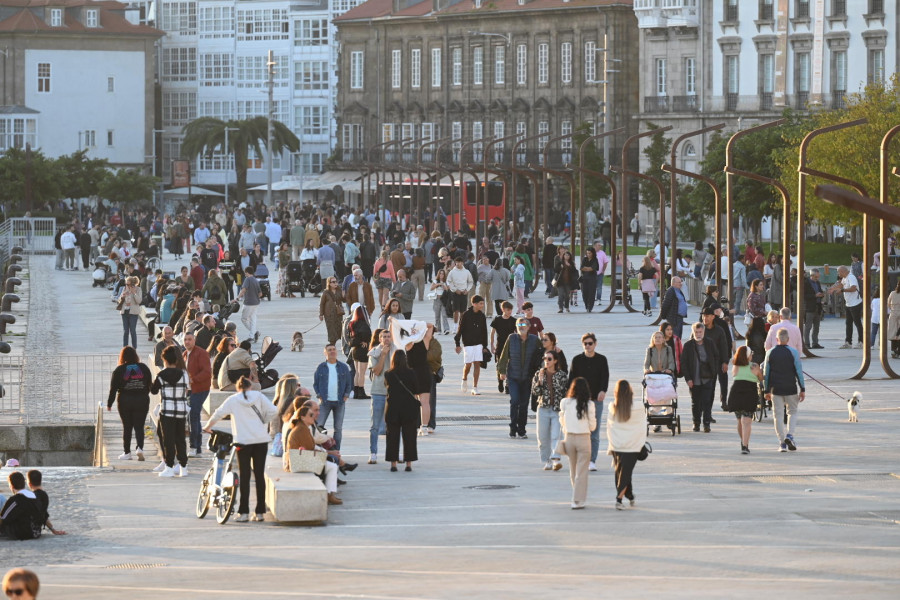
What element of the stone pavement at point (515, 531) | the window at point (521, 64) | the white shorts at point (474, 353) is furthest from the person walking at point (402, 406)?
the window at point (521, 64)

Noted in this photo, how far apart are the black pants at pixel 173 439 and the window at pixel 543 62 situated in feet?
278

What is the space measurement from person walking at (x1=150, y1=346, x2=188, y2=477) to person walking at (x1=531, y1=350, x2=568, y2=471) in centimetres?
352

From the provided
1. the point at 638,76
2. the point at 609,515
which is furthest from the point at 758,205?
the point at 609,515

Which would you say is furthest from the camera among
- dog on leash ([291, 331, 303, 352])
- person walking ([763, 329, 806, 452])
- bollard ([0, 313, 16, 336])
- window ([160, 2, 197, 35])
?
window ([160, 2, 197, 35])

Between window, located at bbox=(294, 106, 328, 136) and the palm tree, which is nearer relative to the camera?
the palm tree

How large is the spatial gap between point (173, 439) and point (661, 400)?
5.51 meters

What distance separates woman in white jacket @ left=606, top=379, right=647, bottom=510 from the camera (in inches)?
672

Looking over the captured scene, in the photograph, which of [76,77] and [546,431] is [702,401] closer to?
[546,431]

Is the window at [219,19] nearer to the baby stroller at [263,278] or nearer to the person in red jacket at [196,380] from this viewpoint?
the baby stroller at [263,278]

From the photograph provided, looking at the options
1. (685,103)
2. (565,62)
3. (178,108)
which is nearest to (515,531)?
(685,103)

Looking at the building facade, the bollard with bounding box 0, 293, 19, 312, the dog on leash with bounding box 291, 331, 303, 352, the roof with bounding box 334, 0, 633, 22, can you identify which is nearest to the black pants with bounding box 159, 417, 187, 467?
the dog on leash with bounding box 291, 331, 303, 352

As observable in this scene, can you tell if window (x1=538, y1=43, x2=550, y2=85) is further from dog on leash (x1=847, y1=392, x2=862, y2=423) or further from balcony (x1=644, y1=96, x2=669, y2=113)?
dog on leash (x1=847, y1=392, x2=862, y2=423)

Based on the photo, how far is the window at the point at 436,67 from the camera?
109188mm

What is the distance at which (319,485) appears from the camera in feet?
55.7
